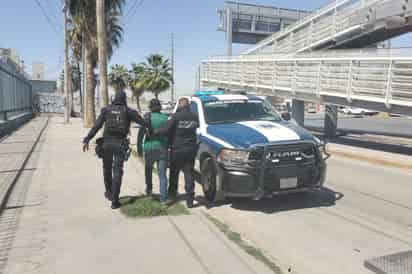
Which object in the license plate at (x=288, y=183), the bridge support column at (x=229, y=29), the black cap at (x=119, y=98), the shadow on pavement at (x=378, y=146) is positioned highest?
the bridge support column at (x=229, y=29)

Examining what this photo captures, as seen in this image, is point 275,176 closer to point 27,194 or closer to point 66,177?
point 27,194

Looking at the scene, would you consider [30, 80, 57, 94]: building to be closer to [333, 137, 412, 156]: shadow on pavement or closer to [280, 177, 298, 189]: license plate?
[333, 137, 412, 156]: shadow on pavement

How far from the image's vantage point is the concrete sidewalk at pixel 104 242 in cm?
421

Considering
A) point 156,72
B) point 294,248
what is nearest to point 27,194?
point 294,248

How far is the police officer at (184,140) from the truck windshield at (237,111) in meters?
1.09

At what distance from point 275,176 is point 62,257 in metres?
3.15

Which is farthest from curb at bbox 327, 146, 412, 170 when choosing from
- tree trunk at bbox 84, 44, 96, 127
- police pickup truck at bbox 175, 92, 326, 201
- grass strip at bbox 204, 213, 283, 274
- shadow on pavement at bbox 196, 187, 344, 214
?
tree trunk at bbox 84, 44, 96, 127

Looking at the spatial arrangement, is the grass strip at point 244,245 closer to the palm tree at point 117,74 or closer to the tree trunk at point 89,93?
the tree trunk at point 89,93

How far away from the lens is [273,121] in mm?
7398

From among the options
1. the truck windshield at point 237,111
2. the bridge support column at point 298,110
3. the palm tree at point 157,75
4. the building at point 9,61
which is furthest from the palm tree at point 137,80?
the truck windshield at point 237,111

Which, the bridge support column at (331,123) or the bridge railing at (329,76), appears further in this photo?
the bridge support column at (331,123)

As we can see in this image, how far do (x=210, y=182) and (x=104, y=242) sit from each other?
7.42 feet

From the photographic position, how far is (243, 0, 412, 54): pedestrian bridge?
15.2 metres

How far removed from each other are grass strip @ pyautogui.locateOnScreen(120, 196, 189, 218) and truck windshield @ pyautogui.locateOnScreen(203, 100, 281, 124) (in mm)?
1834
